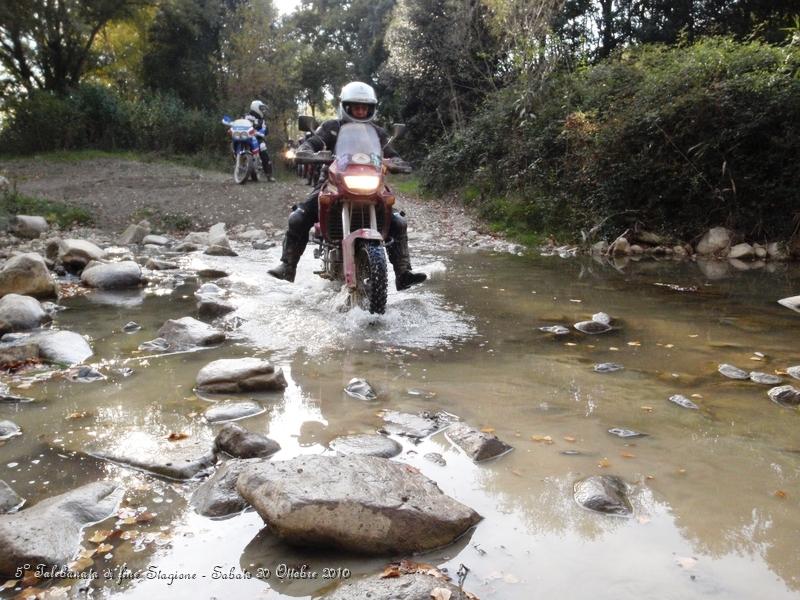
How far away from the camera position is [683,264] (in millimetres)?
9102

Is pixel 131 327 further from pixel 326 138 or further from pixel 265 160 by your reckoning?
pixel 265 160

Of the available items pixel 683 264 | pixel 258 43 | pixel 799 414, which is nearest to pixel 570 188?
pixel 683 264

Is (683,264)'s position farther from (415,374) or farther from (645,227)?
(415,374)

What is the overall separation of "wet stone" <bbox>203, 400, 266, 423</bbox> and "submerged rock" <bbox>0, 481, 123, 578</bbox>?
84cm

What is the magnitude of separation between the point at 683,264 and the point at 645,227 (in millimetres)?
1422

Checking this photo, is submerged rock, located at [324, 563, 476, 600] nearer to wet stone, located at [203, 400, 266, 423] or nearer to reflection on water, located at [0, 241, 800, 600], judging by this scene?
reflection on water, located at [0, 241, 800, 600]

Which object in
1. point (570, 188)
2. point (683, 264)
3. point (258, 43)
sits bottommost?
point (683, 264)

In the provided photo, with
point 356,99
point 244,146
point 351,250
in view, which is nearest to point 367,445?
point 351,250

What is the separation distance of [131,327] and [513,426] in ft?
11.5

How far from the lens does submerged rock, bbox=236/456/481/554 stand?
2.21 m

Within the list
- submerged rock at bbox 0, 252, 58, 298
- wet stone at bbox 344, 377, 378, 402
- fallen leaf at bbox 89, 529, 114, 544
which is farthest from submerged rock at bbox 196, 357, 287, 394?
submerged rock at bbox 0, 252, 58, 298

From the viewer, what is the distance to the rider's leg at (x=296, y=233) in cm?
630

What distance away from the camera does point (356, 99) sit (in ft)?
19.5

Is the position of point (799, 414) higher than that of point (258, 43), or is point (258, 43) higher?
point (258, 43)
